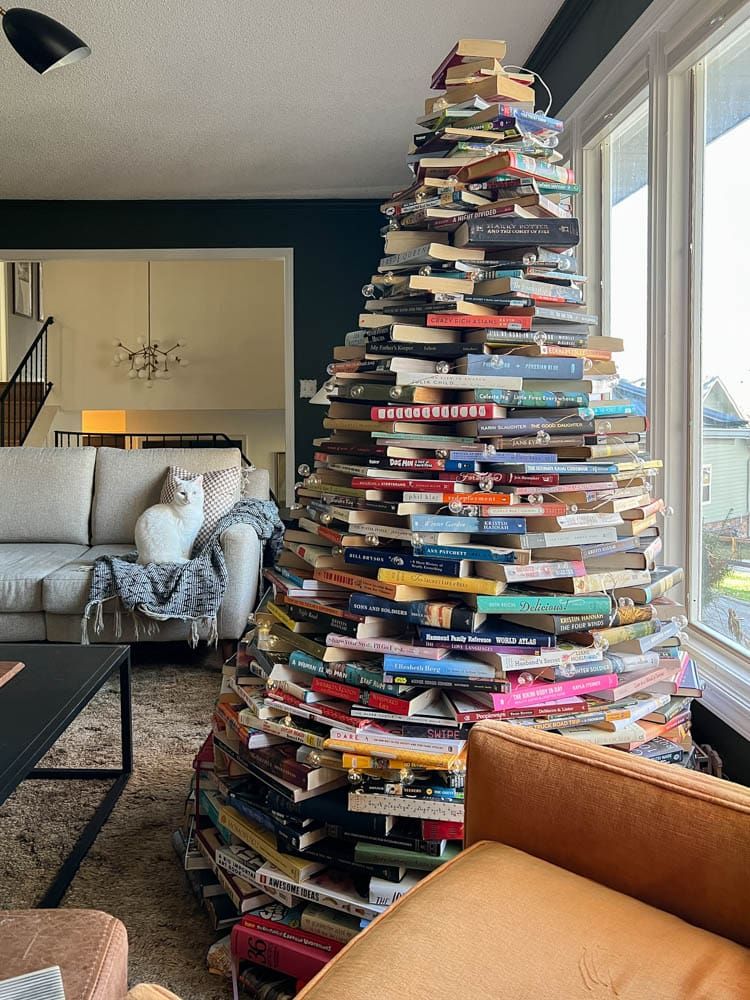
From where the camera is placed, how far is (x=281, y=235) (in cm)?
637

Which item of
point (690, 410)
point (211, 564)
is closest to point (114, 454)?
point (211, 564)

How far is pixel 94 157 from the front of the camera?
207 inches

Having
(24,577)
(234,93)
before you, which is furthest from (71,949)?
(234,93)

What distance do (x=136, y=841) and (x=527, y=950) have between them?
5.31ft

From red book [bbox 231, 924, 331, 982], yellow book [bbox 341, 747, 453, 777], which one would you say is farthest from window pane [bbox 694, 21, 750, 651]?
red book [bbox 231, 924, 331, 982]

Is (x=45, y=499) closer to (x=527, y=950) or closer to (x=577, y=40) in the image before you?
(x=577, y=40)

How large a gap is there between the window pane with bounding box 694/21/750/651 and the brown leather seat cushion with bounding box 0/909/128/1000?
169 centimetres

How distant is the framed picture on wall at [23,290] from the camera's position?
31.4 feet

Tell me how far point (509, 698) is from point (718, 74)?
176 centimetres

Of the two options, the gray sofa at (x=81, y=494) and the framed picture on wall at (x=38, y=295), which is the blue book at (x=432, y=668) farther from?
the framed picture on wall at (x=38, y=295)

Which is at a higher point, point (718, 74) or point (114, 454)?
point (718, 74)

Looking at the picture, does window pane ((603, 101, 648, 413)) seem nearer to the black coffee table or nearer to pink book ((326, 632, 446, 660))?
pink book ((326, 632, 446, 660))

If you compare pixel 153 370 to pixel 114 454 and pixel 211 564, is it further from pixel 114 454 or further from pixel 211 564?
pixel 211 564

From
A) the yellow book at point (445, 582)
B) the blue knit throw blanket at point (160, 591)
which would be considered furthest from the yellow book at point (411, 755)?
the blue knit throw blanket at point (160, 591)
